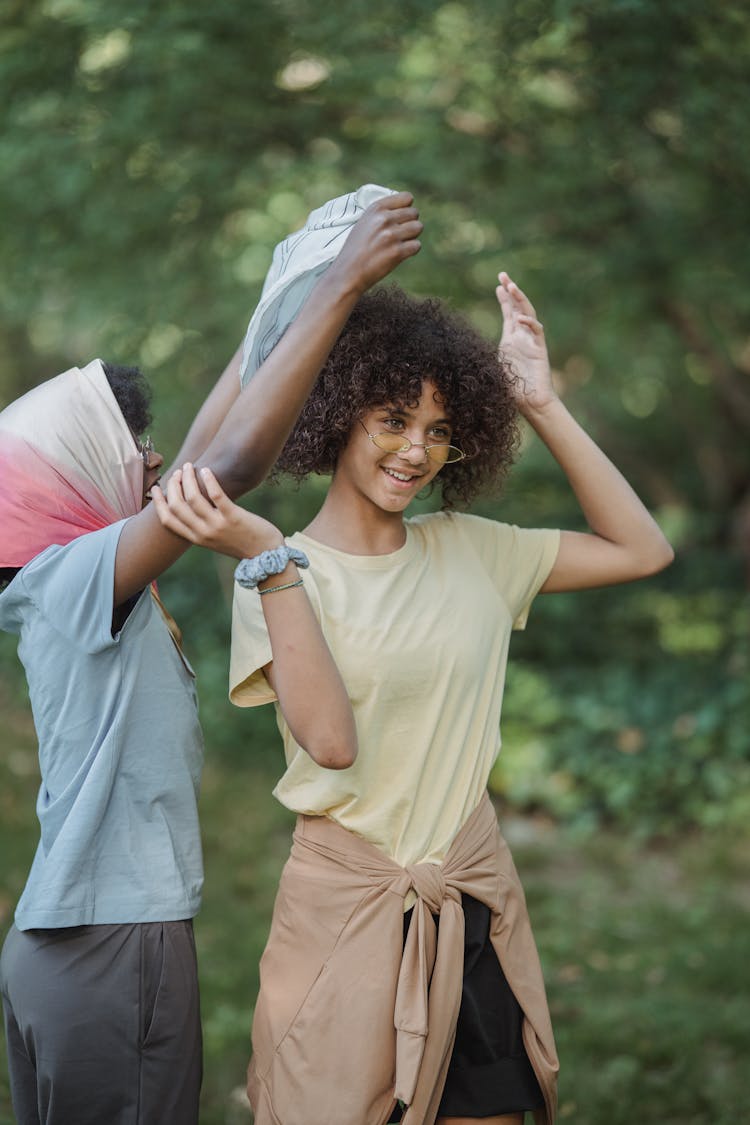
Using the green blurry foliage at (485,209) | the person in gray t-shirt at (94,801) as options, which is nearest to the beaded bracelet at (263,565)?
the person in gray t-shirt at (94,801)

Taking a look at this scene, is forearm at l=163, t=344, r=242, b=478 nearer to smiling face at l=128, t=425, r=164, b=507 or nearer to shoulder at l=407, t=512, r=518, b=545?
smiling face at l=128, t=425, r=164, b=507

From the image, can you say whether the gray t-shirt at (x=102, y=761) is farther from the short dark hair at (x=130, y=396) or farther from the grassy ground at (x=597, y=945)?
the grassy ground at (x=597, y=945)

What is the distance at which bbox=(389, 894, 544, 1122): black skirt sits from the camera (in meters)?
2.26

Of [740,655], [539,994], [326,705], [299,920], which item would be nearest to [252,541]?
[326,705]

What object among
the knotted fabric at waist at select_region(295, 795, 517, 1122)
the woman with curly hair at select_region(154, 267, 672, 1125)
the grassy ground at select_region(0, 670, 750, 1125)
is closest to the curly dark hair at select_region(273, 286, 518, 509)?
the woman with curly hair at select_region(154, 267, 672, 1125)

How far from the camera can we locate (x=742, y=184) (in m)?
5.31

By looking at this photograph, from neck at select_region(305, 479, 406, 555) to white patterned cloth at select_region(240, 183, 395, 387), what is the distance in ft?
1.00

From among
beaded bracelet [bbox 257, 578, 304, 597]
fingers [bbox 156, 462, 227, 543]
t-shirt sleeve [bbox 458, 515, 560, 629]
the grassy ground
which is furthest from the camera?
the grassy ground

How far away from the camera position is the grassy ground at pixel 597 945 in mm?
3865

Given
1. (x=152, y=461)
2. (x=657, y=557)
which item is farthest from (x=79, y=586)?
(x=657, y=557)

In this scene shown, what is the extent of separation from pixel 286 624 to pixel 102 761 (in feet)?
1.22

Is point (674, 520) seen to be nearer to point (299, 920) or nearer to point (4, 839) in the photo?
point (4, 839)

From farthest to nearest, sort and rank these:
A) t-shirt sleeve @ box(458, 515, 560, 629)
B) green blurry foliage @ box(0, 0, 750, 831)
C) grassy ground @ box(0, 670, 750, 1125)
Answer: green blurry foliage @ box(0, 0, 750, 831), grassy ground @ box(0, 670, 750, 1125), t-shirt sleeve @ box(458, 515, 560, 629)

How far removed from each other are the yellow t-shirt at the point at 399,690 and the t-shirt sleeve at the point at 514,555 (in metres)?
0.11
